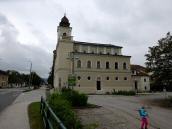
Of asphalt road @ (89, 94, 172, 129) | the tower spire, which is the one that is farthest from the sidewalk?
the tower spire

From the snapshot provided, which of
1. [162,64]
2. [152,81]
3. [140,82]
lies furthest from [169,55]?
[140,82]

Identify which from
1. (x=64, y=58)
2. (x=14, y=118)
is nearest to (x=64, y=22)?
(x=64, y=58)

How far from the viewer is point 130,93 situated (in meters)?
58.6

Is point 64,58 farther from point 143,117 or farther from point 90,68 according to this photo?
point 143,117

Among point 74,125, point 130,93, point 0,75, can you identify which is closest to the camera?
point 74,125

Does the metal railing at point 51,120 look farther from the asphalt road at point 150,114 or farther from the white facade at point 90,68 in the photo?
the white facade at point 90,68

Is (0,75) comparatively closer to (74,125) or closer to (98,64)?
(98,64)

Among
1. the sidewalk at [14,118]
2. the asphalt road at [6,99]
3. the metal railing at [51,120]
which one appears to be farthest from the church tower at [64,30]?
the metal railing at [51,120]

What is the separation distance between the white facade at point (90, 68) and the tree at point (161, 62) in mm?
29176

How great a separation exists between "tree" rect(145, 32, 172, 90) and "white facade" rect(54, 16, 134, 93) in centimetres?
2918

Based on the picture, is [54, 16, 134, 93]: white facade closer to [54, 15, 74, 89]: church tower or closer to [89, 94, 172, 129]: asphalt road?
[54, 15, 74, 89]: church tower

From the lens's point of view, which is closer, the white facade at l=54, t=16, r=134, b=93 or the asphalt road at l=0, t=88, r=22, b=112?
the asphalt road at l=0, t=88, r=22, b=112

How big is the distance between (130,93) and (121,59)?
56.0 ft

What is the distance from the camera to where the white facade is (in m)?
67.9
